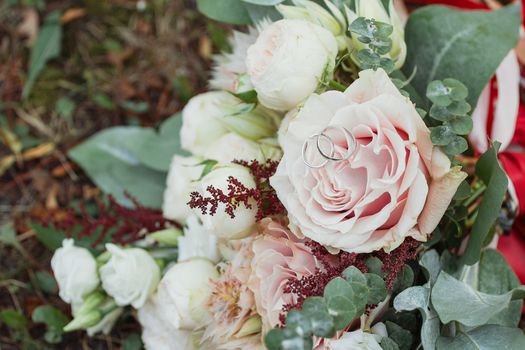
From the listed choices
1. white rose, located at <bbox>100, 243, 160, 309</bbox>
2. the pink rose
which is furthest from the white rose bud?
white rose, located at <bbox>100, 243, 160, 309</bbox>

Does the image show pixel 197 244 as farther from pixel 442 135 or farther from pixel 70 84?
pixel 70 84

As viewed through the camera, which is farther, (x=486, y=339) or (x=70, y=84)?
(x=70, y=84)

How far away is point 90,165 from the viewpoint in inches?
45.8

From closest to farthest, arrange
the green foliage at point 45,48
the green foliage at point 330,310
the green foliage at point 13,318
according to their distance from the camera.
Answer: the green foliage at point 330,310 < the green foliage at point 13,318 < the green foliage at point 45,48

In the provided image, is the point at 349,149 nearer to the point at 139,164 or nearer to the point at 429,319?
the point at 429,319

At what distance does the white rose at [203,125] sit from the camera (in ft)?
2.95

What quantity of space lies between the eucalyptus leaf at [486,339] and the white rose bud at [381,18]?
0.95ft

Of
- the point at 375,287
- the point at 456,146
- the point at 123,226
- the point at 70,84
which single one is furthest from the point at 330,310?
the point at 70,84

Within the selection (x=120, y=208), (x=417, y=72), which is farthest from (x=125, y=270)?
(x=417, y=72)

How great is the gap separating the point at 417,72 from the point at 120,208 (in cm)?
42

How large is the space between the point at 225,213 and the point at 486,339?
0.94ft

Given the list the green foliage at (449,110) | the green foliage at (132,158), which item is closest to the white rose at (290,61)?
the green foliage at (449,110)

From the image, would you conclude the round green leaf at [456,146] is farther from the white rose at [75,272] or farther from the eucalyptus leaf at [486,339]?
the white rose at [75,272]

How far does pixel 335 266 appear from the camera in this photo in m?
0.68
